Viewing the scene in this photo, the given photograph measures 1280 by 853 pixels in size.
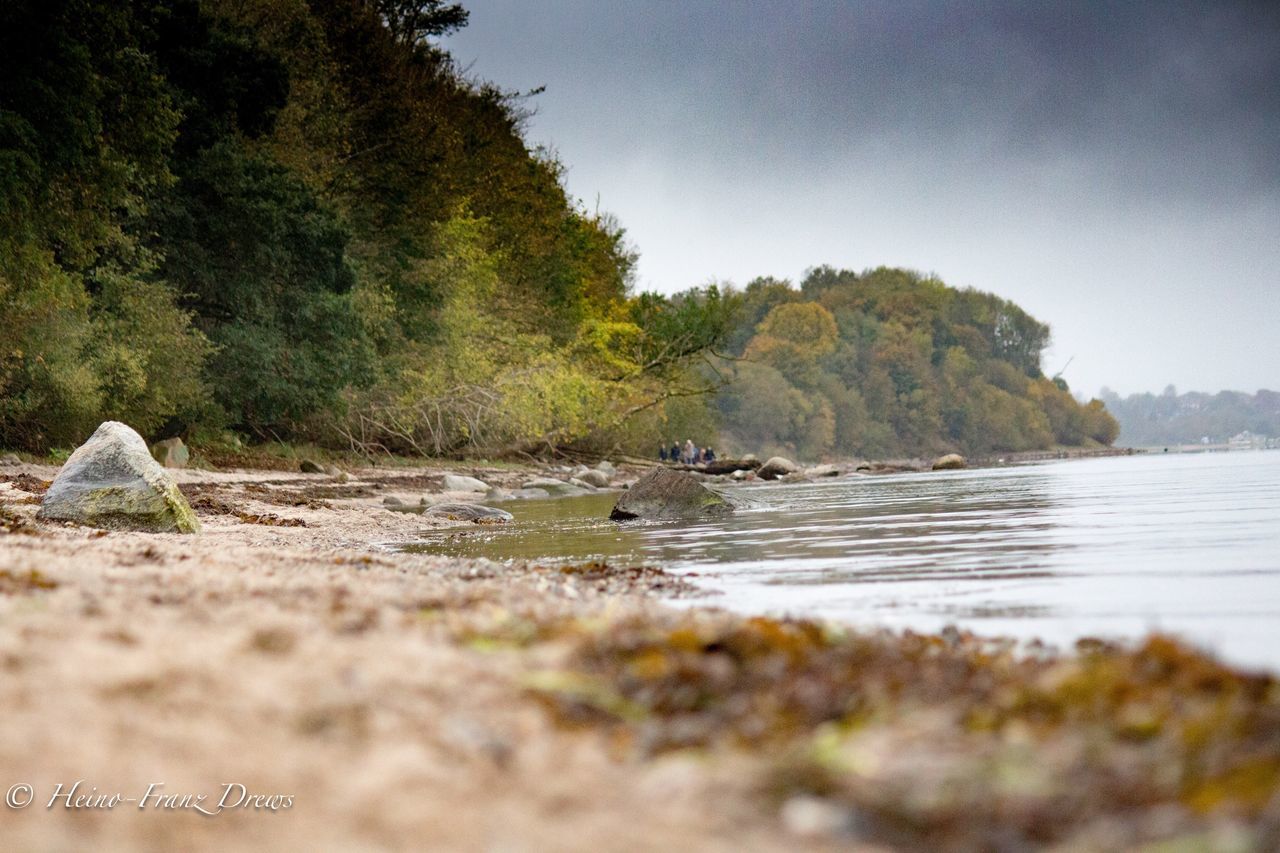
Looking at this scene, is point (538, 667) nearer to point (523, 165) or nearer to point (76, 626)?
point (76, 626)

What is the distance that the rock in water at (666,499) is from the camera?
50.9ft

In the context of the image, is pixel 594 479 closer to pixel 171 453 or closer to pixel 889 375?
pixel 171 453

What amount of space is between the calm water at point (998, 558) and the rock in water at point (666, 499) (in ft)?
1.53

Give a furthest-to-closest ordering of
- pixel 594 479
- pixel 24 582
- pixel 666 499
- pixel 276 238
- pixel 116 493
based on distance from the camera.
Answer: pixel 594 479
pixel 276 238
pixel 666 499
pixel 116 493
pixel 24 582

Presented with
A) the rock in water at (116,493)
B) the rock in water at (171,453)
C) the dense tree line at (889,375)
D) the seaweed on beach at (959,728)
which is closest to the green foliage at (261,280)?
the rock in water at (171,453)

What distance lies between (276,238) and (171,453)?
18.9 ft

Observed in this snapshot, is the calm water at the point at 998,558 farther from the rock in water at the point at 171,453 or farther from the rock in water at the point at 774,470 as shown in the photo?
the rock in water at the point at 774,470

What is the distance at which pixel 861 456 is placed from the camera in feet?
343

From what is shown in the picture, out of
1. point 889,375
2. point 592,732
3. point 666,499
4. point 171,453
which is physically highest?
point 889,375

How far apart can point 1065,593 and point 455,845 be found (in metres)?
5.01

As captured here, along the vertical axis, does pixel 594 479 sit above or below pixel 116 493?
below

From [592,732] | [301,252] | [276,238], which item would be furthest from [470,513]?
[592,732]

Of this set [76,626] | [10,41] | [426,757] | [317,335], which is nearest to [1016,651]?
[426,757]

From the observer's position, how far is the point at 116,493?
10117mm
